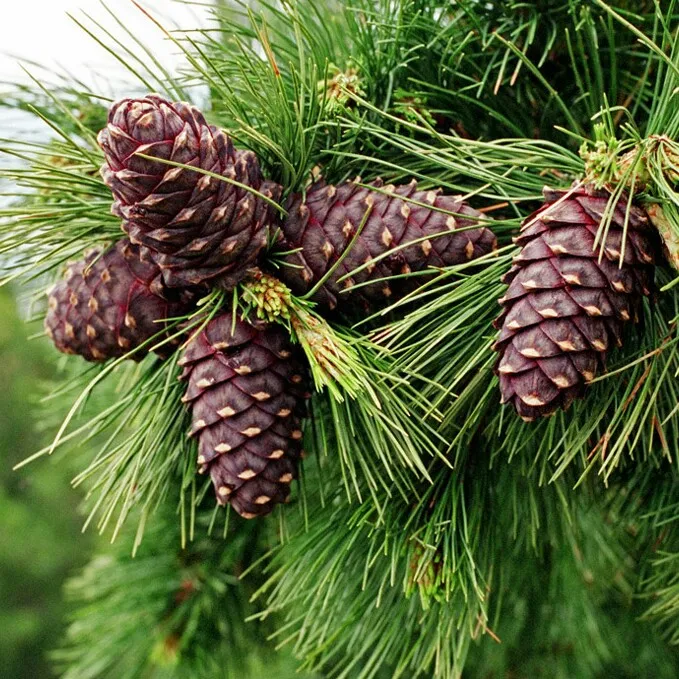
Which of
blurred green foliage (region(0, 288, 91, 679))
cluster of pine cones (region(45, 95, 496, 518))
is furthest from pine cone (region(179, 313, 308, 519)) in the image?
blurred green foliage (region(0, 288, 91, 679))

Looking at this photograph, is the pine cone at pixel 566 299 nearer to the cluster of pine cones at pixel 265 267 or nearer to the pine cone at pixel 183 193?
the cluster of pine cones at pixel 265 267

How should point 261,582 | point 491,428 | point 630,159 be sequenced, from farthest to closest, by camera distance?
point 261,582, point 491,428, point 630,159

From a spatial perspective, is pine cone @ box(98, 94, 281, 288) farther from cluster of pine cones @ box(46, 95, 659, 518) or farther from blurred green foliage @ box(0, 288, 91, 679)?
blurred green foliage @ box(0, 288, 91, 679)

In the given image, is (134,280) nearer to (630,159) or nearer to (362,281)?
(362,281)

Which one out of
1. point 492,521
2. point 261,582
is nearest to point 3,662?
point 261,582

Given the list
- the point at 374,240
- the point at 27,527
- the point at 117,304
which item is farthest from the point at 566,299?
the point at 27,527

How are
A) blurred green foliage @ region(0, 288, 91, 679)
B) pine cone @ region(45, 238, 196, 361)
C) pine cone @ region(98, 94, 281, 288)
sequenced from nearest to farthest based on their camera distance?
1. pine cone @ region(98, 94, 281, 288)
2. pine cone @ region(45, 238, 196, 361)
3. blurred green foliage @ region(0, 288, 91, 679)
